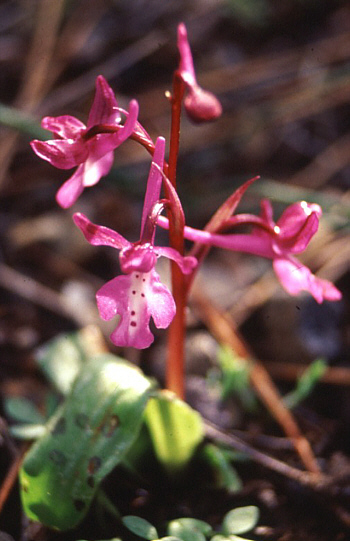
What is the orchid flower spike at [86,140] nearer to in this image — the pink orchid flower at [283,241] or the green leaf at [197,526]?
the pink orchid flower at [283,241]

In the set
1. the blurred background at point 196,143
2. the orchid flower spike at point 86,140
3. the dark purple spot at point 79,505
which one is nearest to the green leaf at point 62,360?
the blurred background at point 196,143

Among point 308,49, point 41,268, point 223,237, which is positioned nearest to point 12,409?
point 223,237

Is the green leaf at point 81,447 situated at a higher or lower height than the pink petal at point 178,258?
lower

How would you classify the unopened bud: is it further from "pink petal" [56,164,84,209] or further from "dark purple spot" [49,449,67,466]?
"dark purple spot" [49,449,67,466]

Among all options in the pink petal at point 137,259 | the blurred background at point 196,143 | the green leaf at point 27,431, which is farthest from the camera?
the blurred background at point 196,143

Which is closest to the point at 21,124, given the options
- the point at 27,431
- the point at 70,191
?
the point at 70,191

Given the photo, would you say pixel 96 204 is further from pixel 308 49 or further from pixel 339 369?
pixel 308 49
